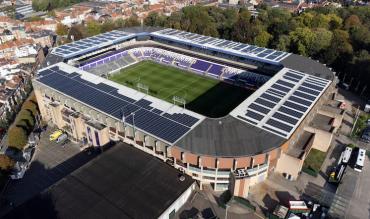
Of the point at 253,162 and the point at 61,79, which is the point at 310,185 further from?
the point at 61,79

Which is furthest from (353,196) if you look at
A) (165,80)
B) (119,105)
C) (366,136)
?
(165,80)

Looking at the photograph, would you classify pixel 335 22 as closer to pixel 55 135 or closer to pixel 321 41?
pixel 321 41

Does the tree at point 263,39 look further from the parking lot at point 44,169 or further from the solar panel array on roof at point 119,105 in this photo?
the parking lot at point 44,169

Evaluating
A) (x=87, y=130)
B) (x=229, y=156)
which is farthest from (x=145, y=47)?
(x=229, y=156)

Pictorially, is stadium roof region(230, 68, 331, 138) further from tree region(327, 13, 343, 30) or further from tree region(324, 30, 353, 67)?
tree region(327, 13, 343, 30)

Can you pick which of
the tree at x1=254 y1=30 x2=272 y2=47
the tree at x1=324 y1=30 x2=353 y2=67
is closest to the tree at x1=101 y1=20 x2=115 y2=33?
the tree at x1=254 y1=30 x2=272 y2=47
